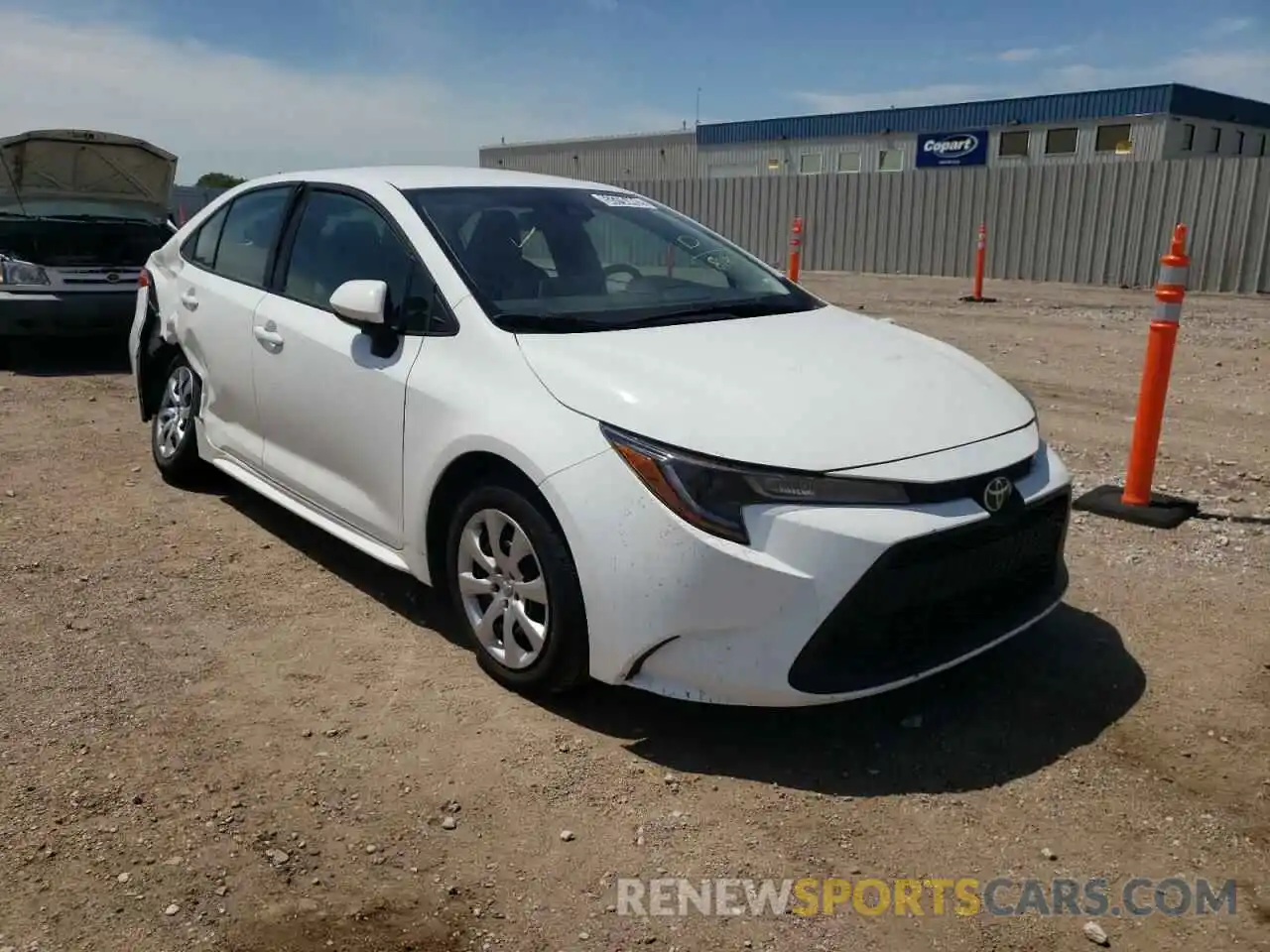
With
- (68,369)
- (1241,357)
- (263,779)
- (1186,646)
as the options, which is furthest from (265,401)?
(1241,357)

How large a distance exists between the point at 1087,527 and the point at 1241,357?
19.6ft

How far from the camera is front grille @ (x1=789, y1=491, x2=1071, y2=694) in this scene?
9.40 feet

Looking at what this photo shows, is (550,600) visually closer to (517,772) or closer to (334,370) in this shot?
(517,772)

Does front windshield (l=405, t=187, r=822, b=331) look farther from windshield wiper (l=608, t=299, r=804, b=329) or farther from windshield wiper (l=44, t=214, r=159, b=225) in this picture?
windshield wiper (l=44, t=214, r=159, b=225)

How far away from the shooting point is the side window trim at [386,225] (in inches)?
143

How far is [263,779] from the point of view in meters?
3.01

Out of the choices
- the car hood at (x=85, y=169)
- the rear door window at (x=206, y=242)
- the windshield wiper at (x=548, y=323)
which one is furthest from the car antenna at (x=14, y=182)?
the windshield wiper at (x=548, y=323)

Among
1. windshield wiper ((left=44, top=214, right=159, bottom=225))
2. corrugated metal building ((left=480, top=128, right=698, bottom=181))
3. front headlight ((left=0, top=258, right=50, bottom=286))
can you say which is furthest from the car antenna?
corrugated metal building ((left=480, top=128, right=698, bottom=181))

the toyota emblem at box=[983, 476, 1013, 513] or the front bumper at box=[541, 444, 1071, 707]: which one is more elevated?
the toyota emblem at box=[983, 476, 1013, 513]

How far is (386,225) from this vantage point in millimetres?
4016

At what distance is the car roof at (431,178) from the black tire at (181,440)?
114 centimetres

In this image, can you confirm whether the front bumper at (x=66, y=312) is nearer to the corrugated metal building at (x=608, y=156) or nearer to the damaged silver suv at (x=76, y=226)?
the damaged silver suv at (x=76, y=226)

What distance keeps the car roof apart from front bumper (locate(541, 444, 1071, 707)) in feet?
5.64

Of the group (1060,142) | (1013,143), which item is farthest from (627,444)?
(1013,143)
